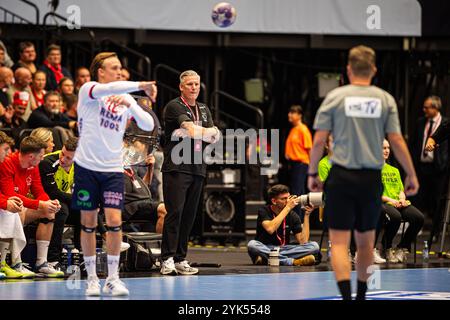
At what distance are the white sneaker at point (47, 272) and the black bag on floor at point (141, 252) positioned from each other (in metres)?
0.82

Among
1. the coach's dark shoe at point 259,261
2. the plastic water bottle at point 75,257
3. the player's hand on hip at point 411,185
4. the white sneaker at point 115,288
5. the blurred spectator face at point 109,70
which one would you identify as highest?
the blurred spectator face at point 109,70

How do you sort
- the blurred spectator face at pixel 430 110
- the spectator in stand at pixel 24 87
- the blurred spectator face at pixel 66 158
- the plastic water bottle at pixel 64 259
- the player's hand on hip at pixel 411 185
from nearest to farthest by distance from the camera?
1. the player's hand on hip at pixel 411 185
2. the blurred spectator face at pixel 66 158
3. the plastic water bottle at pixel 64 259
4. the spectator in stand at pixel 24 87
5. the blurred spectator face at pixel 430 110

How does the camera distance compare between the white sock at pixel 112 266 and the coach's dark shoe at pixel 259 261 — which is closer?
the white sock at pixel 112 266

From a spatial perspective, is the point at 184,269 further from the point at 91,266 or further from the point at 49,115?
the point at 49,115

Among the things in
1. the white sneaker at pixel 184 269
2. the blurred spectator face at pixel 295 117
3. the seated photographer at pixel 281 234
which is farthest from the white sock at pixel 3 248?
the blurred spectator face at pixel 295 117

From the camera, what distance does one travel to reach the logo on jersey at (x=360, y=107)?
6949 mm

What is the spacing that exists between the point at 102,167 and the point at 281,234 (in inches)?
167

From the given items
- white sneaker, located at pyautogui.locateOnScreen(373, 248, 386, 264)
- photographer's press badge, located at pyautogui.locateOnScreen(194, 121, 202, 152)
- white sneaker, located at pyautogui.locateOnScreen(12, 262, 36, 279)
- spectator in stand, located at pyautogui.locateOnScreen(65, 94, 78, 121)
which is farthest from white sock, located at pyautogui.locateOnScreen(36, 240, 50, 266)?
spectator in stand, located at pyautogui.locateOnScreen(65, 94, 78, 121)

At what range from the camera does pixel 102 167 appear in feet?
26.2

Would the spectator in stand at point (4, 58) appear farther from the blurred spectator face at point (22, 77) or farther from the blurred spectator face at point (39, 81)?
the blurred spectator face at point (39, 81)

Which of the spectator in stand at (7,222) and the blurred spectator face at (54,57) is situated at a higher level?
the blurred spectator face at (54,57)

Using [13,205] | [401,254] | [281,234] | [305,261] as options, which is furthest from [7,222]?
[401,254]

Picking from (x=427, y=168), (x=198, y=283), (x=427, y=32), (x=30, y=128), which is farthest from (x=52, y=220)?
(x=427, y=32)
